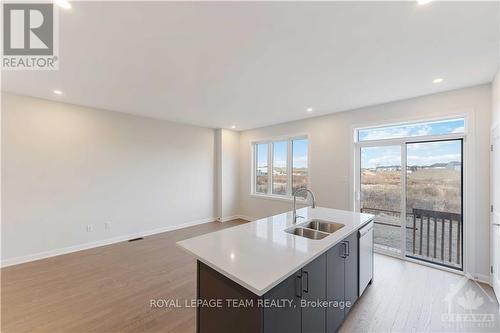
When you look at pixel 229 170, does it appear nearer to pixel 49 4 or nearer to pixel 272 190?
pixel 272 190

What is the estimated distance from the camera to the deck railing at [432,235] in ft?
9.82

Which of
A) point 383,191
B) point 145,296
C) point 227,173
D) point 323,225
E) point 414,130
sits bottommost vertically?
point 145,296

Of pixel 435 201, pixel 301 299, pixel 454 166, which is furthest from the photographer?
pixel 435 201

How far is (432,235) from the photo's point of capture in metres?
3.20

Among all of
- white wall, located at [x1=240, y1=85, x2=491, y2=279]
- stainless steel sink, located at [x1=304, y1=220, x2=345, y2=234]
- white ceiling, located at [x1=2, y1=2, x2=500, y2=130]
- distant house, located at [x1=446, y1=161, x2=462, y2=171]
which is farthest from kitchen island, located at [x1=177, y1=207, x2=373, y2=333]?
distant house, located at [x1=446, y1=161, x2=462, y2=171]

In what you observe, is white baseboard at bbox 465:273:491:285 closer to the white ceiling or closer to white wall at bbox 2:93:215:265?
the white ceiling

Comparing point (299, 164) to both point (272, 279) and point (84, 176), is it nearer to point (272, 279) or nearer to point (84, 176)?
point (272, 279)

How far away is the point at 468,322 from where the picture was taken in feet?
6.52

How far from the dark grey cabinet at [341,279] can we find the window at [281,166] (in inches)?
104

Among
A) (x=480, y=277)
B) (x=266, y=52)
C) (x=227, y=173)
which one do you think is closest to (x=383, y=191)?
(x=480, y=277)

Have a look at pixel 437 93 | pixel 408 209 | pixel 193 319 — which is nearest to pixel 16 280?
pixel 193 319

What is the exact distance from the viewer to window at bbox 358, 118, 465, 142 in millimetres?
2957

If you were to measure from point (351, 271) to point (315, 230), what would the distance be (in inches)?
20.9

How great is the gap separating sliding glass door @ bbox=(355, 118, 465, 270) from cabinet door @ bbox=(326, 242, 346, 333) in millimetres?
2271
